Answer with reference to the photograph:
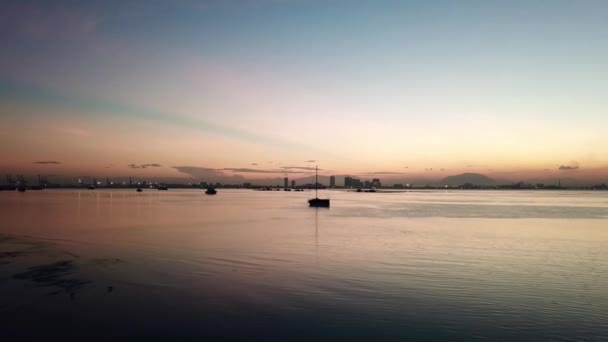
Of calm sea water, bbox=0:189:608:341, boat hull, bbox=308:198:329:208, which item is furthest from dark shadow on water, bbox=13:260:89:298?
boat hull, bbox=308:198:329:208

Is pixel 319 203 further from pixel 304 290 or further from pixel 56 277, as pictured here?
pixel 304 290

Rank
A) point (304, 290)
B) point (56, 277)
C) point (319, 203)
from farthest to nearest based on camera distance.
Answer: point (319, 203)
point (56, 277)
point (304, 290)

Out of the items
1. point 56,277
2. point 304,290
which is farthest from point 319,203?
point 304,290

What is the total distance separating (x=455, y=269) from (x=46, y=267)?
69.6 ft

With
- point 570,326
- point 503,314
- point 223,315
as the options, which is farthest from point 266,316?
point 570,326

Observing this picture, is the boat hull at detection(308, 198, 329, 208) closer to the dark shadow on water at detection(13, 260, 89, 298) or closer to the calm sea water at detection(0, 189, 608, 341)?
the calm sea water at detection(0, 189, 608, 341)

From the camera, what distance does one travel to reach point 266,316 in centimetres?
1413

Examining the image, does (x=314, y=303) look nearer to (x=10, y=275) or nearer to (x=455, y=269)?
(x=455, y=269)

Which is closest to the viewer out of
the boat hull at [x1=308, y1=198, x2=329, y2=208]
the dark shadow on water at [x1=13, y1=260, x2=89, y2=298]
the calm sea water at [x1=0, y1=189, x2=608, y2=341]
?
the calm sea water at [x1=0, y1=189, x2=608, y2=341]

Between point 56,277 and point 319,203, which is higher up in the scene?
point 319,203

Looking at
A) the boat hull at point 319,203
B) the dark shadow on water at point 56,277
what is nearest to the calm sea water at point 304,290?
the dark shadow on water at point 56,277

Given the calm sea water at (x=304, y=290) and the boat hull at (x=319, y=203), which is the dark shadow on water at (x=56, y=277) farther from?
the boat hull at (x=319, y=203)

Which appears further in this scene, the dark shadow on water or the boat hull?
the boat hull

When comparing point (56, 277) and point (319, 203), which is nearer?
point (56, 277)
